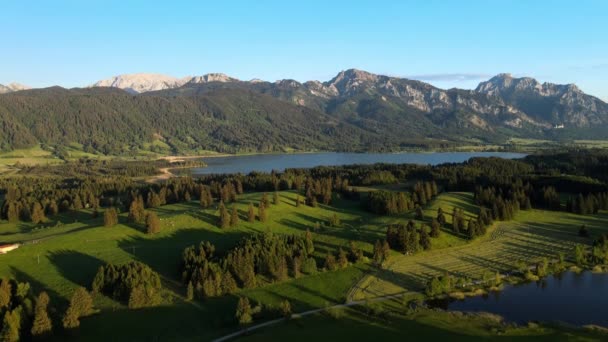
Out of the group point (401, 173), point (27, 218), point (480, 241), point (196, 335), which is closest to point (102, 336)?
point (196, 335)

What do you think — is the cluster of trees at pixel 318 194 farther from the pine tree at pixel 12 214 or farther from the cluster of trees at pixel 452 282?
the pine tree at pixel 12 214

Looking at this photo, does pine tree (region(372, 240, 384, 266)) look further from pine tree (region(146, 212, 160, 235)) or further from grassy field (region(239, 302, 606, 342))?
pine tree (region(146, 212, 160, 235))

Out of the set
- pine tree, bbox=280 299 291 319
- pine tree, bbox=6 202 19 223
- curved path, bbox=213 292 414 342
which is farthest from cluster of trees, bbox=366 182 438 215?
pine tree, bbox=6 202 19 223

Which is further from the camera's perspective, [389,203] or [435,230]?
[389,203]

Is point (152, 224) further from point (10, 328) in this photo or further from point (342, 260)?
point (10, 328)

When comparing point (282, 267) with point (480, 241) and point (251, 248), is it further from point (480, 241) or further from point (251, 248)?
point (480, 241)

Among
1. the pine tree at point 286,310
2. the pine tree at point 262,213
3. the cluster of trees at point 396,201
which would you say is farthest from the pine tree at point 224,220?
the pine tree at point 286,310

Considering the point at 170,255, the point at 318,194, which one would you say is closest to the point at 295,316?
the point at 170,255

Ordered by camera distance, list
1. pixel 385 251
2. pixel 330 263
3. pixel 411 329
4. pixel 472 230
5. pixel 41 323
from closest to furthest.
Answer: pixel 41 323
pixel 411 329
pixel 330 263
pixel 385 251
pixel 472 230

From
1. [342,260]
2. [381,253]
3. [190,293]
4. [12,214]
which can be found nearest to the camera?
[190,293]
